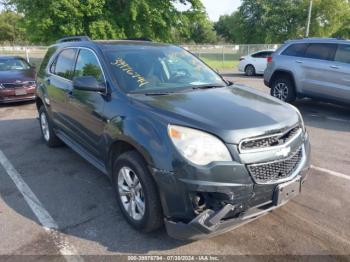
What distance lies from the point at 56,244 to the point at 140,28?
1738cm

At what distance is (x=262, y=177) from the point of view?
2828 mm

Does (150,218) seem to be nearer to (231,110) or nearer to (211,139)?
(211,139)

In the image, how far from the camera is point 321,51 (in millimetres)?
8234

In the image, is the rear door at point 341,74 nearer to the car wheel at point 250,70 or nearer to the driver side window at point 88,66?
the driver side window at point 88,66

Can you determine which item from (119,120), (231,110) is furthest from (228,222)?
(119,120)

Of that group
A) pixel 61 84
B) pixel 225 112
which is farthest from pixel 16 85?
pixel 225 112

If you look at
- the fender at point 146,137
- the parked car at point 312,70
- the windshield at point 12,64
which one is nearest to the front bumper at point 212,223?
the fender at point 146,137

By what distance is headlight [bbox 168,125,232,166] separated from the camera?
273 centimetres

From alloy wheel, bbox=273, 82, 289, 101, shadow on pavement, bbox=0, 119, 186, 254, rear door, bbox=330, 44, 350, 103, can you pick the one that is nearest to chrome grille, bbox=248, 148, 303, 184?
shadow on pavement, bbox=0, 119, 186, 254

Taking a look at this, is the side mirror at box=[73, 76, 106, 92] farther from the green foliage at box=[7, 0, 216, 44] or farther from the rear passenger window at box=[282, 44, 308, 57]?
the green foliage at box=[7, 0, 216, 44]

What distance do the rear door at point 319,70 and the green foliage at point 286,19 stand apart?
1461 inches

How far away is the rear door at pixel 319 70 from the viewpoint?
795cm

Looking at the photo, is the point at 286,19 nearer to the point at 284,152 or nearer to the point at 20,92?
the point at 20,92

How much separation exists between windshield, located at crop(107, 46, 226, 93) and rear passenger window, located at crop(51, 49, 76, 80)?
101 cm
